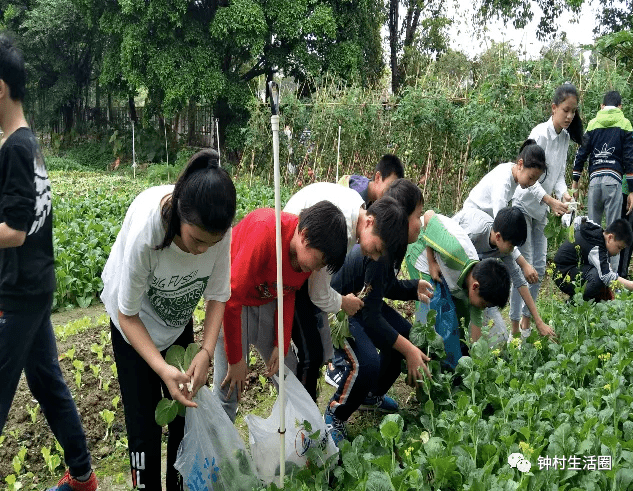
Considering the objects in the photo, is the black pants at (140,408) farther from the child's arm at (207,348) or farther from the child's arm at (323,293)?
the child's arm at (323,293)

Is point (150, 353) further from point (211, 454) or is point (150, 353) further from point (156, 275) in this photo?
point (211, 454)

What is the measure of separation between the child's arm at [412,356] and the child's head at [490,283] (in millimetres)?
442

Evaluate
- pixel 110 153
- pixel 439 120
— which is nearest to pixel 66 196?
pixel 439 120

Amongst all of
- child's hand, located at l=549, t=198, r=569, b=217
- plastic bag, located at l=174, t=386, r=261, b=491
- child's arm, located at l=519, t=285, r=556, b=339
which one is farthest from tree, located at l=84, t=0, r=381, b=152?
plastic bag, located at l=174, t=386, r=261, b=491

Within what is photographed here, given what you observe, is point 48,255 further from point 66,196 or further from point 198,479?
point 66,196

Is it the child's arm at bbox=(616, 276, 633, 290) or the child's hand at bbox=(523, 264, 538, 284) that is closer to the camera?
the child's hand at bbox=(523, 264, 538, 284)

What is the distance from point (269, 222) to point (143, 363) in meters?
0.72

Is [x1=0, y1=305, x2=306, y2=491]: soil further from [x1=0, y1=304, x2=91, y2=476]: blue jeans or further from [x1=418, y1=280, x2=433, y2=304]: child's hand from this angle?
[x1=418, y1=280, x2=433, y2=304]: child's hand

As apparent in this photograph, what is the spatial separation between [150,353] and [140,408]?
11.6 inches

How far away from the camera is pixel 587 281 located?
5215 millimetres

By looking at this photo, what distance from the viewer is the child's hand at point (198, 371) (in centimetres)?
236

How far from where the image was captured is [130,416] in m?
2.41

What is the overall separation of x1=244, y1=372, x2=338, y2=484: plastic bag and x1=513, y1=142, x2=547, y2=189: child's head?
7.94ft

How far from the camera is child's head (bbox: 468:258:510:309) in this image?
10.9 ft
